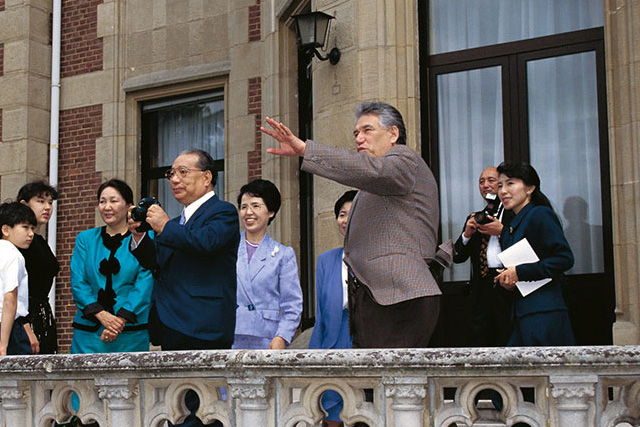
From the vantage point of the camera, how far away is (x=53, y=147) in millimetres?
11703

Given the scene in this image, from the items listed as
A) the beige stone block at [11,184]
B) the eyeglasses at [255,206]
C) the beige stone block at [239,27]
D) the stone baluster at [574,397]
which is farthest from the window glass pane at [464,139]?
the beige stone block at [11,184]

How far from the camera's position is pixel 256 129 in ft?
33.8

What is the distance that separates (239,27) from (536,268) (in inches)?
241

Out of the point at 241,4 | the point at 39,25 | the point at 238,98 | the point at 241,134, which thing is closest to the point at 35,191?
the point at 241,134

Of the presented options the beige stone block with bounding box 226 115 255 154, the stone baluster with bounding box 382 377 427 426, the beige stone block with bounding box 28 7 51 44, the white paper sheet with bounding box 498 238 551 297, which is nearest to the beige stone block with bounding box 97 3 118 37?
the beige stone block with bounding box 28 7 51 44

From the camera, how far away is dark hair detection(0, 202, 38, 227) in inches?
223

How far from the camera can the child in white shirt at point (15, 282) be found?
5.20 metres

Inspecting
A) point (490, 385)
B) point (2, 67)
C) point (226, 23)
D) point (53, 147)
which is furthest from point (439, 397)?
point (2, 67)

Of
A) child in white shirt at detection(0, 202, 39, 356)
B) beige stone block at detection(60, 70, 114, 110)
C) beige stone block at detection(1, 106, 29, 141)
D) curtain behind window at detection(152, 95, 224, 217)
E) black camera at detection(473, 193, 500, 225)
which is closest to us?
child in white shirt at detection(0, 202, 39, 356)

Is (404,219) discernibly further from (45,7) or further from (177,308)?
(45,7)

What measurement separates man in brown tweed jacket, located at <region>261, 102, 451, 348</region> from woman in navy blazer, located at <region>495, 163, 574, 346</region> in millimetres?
1226

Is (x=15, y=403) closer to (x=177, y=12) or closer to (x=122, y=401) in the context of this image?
(x=122, y=401)

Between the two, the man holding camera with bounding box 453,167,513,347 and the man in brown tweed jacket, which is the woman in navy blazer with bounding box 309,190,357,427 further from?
the man in brown tweed jacket

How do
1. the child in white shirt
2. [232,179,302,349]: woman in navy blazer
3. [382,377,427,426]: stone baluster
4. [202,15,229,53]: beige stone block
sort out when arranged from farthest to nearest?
[202,15,229,53]: beige stone block → [232,179,302,349]: woman in navy blazer → the child in white shirt → [382,377,427,426]: stone baluster
